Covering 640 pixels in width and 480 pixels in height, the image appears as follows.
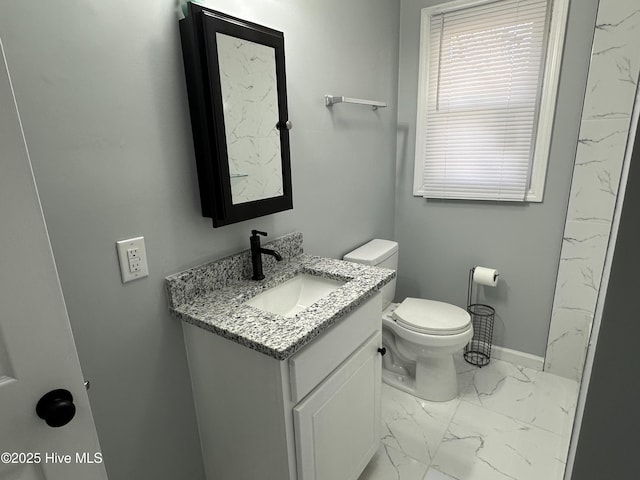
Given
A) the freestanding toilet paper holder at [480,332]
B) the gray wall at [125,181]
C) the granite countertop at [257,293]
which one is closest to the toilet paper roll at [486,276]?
the freestanding toilet paper holder at [480,332]

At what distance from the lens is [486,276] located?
221 centimetres

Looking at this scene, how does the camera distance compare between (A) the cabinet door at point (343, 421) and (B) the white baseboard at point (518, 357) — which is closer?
(A) the cabinet door at point (343, 421)

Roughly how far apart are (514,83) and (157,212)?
2015 mm

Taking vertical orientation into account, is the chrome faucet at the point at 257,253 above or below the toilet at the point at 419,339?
above

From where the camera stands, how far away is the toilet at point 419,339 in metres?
1.89

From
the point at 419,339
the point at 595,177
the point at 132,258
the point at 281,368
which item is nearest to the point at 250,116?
the point at 132,258

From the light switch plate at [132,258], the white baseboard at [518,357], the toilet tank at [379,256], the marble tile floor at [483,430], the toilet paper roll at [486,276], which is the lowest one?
the marble tile floor at [483,430]

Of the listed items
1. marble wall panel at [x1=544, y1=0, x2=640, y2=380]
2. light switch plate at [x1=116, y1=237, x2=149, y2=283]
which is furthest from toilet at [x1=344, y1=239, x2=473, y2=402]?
light switch plate at [x1=116, y1=237, x2=149, y2=283]

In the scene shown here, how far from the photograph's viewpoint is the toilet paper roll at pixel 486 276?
220 cm

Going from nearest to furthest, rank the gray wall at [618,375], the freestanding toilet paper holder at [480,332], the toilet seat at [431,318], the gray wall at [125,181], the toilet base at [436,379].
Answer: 1. the gray wall at [618,375]
2. the gray wall at [125,181]
3. the toilet seat at [431,318]
4. the toilet base at [436,379]
5. the freestanding toilet paper holder at [480,332]

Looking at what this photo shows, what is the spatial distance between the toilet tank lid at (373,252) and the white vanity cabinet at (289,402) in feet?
1.90

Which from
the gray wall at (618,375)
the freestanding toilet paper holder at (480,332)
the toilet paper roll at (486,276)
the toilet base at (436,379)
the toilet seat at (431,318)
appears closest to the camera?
the gray wall at (618,375)

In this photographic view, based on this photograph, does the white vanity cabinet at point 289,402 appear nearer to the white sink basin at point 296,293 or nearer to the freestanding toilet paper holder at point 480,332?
the white sink basin at point 296,293

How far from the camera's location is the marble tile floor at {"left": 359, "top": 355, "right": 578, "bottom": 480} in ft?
5.29
